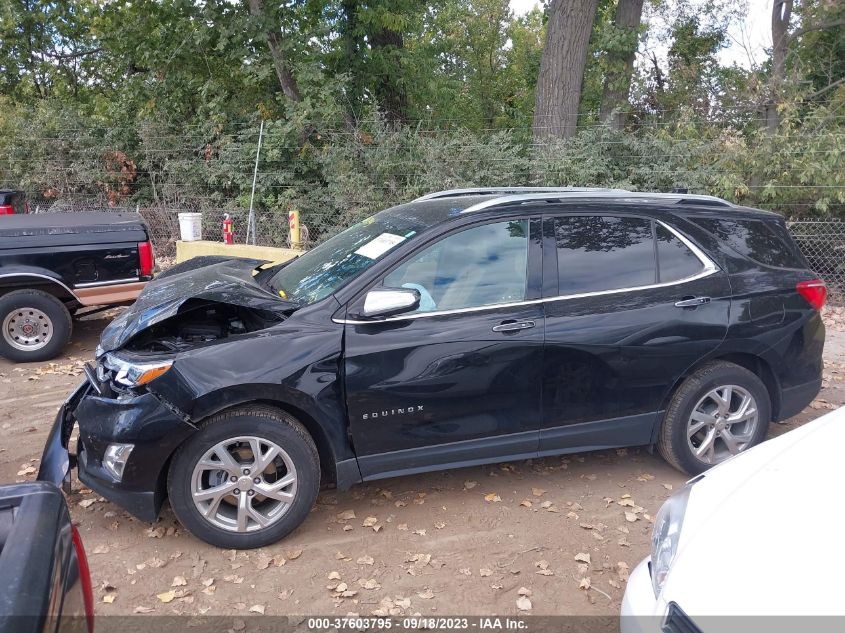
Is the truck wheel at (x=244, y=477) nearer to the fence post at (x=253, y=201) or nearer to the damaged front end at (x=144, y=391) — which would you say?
the damaged front end at (x=144, y=391)

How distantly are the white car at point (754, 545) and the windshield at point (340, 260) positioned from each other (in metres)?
2.13

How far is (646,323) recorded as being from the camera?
13.6 feet

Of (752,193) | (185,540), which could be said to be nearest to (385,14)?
(752,193)

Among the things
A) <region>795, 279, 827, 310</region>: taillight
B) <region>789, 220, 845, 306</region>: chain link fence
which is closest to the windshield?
<region>795, 279, 827, 310</region>: taillight

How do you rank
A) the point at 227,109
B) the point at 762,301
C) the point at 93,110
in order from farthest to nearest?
the point at 93,110
the point at 227,109
the point at 762,301

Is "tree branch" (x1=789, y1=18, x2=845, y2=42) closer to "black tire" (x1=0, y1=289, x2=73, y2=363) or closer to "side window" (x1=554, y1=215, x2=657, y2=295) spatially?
"side window" (x1=554, y1=215, x2=657, y2=295)

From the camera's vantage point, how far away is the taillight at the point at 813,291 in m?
4.56

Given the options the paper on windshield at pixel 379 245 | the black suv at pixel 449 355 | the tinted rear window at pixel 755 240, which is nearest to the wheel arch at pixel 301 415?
the black suv at pixel 449 355

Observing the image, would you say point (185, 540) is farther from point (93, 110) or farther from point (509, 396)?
point (93, 110)

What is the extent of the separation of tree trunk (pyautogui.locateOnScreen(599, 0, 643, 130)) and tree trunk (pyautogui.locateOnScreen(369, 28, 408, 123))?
4359 millimetres

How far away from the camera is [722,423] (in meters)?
4.44

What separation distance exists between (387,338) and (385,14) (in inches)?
459

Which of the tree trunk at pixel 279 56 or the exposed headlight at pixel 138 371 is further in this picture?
the tree trunk at pixel 279 56

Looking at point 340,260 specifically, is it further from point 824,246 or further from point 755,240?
point 824,246
